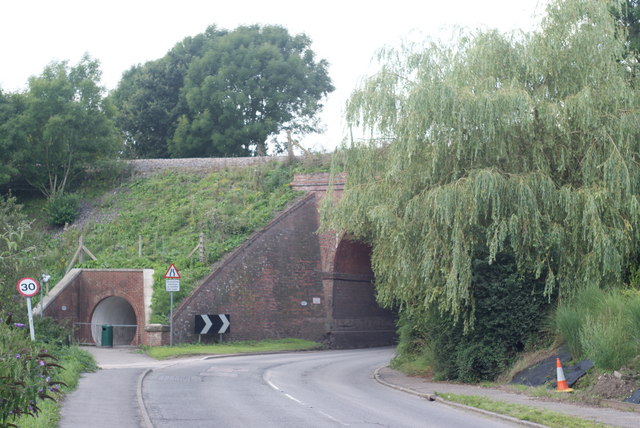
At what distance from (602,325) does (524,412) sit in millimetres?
3392

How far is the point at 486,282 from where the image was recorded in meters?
17.7

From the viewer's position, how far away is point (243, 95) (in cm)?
5088

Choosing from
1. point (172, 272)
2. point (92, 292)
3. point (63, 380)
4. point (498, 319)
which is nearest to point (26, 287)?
point (63, 380)

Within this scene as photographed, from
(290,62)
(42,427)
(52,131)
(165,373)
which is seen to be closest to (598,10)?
(165,373)

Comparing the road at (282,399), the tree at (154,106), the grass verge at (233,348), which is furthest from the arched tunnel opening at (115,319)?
the tree at (154,106)

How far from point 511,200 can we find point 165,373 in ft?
32.8

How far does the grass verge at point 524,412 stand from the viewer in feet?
36.6

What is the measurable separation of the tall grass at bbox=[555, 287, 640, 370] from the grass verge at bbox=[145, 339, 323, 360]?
13758mm

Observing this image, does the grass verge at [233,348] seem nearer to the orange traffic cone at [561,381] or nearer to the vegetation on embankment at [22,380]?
the orange traffic cone at [561,381]

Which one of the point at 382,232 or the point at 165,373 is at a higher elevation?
the point at 382,232

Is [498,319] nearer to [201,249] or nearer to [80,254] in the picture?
[201,249]

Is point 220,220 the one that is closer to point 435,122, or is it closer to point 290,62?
point 435,122

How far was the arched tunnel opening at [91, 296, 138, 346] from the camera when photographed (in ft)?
102

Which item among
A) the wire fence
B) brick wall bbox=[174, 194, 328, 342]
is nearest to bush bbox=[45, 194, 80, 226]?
the wire fence
